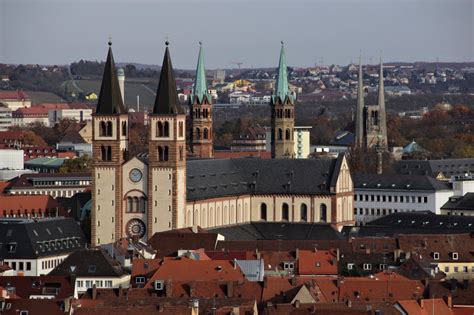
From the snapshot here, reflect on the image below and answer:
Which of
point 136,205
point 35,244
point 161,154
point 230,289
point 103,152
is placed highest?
point 103,152

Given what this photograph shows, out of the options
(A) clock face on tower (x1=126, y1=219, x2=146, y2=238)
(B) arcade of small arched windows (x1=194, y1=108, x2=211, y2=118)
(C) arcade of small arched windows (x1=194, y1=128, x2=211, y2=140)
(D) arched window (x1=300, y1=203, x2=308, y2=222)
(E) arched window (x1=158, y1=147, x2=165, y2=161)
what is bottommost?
(A) clock face on tower (x1=126, y1=219, x2=146, y2=238)

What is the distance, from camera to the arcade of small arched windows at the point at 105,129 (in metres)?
128

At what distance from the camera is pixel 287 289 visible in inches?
3750

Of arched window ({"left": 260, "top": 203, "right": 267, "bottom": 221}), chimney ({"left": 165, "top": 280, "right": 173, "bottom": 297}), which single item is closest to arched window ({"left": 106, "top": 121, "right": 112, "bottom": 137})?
arched window ({"left": 260, "top": 203, "right": 267, "bottom": 221})

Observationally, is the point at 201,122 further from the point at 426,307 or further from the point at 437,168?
the point at 426,307

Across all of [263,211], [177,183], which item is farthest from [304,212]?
[177,183]

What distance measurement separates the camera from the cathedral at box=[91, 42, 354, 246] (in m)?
127

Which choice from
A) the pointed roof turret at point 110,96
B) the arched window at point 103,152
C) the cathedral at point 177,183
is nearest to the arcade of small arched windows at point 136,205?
the cathedral at point 177,183

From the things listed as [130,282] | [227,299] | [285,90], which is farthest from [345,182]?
[227,299]

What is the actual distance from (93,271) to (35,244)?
14.5 metres

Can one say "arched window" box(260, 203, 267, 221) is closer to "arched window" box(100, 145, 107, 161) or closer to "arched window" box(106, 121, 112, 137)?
"arched window" box(100, 145, 107, 161)

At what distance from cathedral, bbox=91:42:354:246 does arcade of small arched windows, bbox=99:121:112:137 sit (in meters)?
0.05

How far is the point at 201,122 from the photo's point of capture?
153375 mm

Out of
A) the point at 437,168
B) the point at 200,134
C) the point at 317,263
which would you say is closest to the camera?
the point at 317,263
